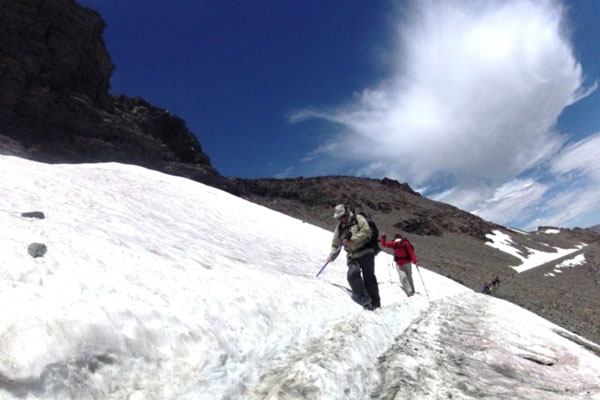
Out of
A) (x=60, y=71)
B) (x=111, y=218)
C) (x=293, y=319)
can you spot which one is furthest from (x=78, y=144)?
(x=293, y=319)

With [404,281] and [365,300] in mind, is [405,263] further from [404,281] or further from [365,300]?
[365,300]

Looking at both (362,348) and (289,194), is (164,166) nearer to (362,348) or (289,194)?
(289,194)

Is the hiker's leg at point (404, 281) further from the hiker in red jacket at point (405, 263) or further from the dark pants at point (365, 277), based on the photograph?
the dark pants at point (365, 277)

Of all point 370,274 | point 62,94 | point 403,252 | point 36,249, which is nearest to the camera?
point 36,249

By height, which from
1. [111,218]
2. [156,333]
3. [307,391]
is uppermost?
[111,218]

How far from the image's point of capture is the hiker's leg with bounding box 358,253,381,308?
31.8 ft

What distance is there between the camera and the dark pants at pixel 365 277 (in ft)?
31.9

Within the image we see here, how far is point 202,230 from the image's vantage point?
41.8 ft

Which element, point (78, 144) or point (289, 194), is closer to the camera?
point (78, 144)

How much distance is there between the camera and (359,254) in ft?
32.1

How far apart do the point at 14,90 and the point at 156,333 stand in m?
63.0

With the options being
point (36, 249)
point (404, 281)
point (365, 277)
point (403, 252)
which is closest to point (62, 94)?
A: point (403, 252)

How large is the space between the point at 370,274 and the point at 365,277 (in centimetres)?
16

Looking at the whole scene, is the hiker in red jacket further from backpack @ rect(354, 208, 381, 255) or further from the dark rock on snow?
the dark rock on snow
